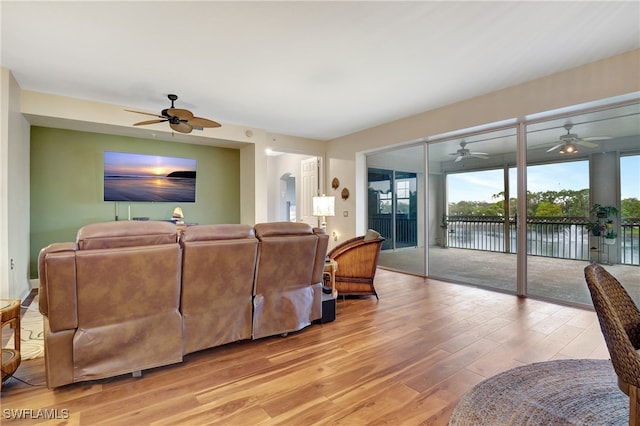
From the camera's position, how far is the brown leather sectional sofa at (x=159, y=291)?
1778mm

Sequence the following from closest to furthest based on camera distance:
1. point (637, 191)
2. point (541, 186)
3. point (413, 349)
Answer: point (413, 349) → point (637, 191) → point (541, 186)

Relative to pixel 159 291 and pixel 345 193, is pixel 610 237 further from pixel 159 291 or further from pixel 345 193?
pixel 159 291

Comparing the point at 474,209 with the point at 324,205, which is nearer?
the point at 474,209

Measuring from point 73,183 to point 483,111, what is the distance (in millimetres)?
6288

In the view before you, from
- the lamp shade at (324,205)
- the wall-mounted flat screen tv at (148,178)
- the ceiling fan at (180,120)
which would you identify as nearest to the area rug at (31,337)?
the wall-mounted flat screen tv at (148,178)

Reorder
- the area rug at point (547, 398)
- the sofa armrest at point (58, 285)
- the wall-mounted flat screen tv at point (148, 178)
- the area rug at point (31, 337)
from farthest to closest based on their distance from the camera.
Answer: the wall-mounted flat screen tv at point (148, 178) → the area rug at point (31, 337) → the sofa armrest at point (58, 285) → the area rug at point (547, 398)

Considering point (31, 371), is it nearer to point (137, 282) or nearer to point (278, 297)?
point (137, 282)

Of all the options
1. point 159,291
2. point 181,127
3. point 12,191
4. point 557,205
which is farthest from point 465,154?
point 12,191

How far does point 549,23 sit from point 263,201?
187 inches

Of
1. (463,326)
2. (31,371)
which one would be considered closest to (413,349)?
(463,326)

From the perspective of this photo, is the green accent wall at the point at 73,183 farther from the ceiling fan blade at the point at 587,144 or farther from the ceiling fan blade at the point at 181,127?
the ceiling fan blade at the point at 587,144

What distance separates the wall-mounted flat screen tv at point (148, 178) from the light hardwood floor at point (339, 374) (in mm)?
3615

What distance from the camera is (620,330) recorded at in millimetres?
1205

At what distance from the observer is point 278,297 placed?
2588 millimetres
